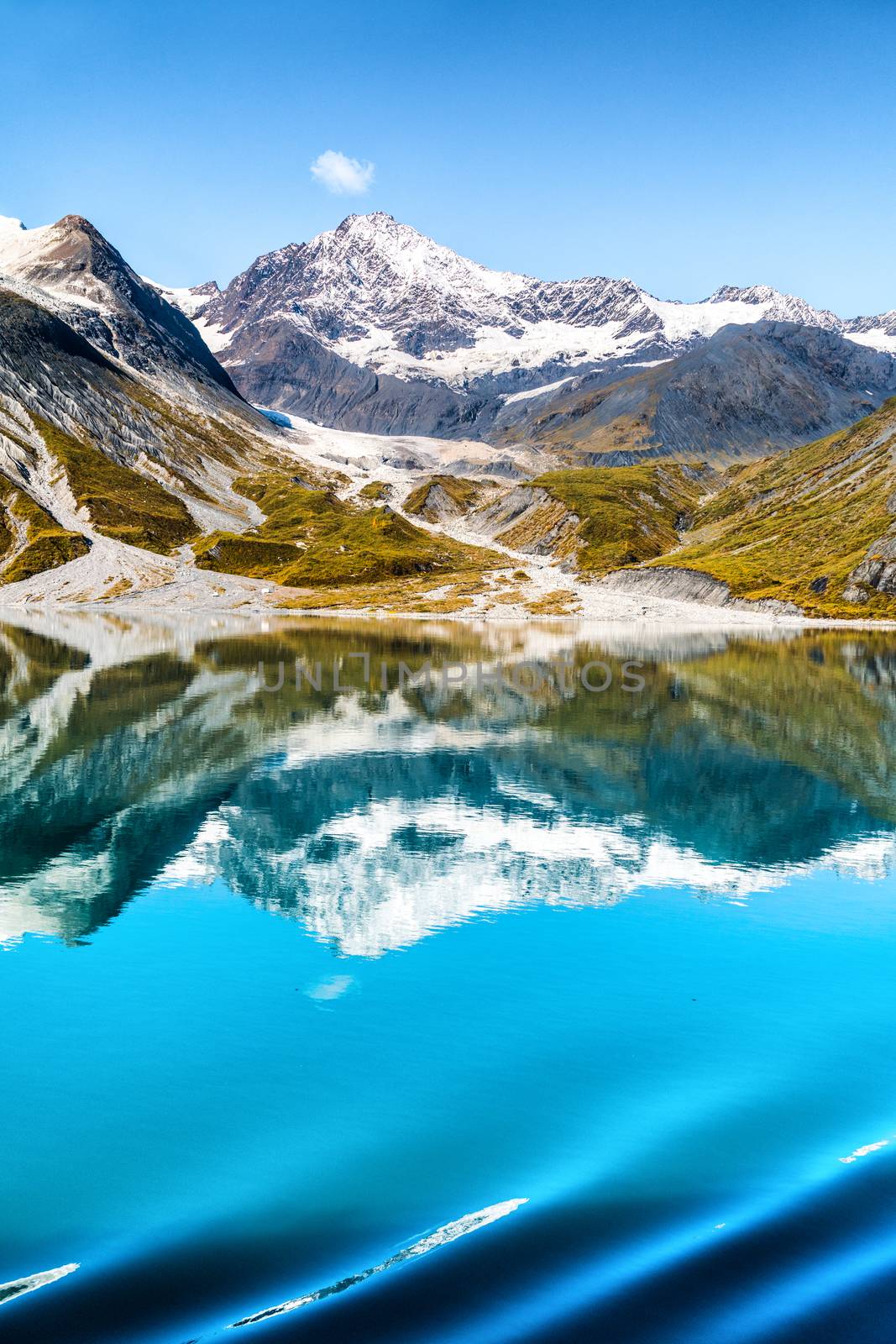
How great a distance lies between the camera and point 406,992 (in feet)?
86.0

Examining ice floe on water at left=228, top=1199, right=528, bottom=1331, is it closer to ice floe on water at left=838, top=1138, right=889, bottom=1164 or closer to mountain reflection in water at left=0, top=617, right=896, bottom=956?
ice floe on water at left=838, top=1138, right=889, bottom=1164

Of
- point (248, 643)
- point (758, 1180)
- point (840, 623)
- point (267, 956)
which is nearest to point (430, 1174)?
point (758, 1180)

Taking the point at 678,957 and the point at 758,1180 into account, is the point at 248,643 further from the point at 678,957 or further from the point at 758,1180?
the point at 758,1180

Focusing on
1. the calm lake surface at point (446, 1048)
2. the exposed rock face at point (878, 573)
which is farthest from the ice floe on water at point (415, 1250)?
the exposed rock face at point (878, 573)

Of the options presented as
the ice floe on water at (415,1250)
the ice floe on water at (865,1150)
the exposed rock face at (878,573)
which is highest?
the exposed rock face at (878,573)

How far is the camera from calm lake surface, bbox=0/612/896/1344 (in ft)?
47.1

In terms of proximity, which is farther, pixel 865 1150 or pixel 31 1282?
pixel 865 1150

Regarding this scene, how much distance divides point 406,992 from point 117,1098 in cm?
822

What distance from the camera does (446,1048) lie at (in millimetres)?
22938

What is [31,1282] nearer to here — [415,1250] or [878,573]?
[415,1250]

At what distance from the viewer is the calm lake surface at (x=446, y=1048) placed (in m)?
14.3

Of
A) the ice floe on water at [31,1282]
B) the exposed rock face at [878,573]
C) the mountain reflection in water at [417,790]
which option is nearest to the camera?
the ice floe on water at [31,1282]

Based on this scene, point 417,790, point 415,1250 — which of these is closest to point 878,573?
point 417,790

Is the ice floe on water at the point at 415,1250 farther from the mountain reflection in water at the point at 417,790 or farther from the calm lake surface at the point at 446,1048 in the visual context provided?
the mountain reflection in water at the point at 417,790
